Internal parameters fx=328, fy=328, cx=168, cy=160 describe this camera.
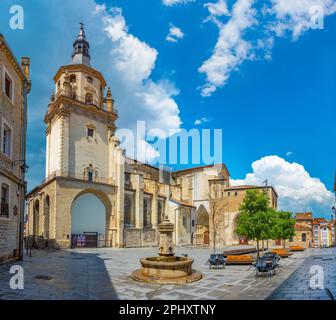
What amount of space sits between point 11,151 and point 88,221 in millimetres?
20022

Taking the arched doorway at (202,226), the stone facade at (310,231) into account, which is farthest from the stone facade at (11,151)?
the arched doorway at (202,226)

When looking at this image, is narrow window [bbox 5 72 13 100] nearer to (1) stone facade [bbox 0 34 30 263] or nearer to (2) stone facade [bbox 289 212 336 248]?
(1) stone facade [bbox 0 34 30 263]

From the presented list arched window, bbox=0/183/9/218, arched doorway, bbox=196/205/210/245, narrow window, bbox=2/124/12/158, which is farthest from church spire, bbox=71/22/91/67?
arched doorway, bbox=196/205/210/245

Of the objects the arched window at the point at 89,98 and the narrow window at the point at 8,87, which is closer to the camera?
the narrow window at the point at 8,87

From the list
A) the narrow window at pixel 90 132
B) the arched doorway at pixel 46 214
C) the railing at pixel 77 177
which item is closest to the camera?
the arched doorway at pixel 46 214

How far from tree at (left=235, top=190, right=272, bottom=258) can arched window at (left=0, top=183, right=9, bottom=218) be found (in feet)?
47.5

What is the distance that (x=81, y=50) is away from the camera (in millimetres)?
40406

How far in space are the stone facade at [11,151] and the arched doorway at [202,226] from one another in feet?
128

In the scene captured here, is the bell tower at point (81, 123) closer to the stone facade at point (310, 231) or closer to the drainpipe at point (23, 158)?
the drainpipe at point (23, 158)

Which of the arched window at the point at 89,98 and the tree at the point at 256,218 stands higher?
the arched window at the point at 89,98

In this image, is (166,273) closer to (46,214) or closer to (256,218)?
(256,218)

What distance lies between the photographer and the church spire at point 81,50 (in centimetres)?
3985

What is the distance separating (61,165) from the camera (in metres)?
34.1

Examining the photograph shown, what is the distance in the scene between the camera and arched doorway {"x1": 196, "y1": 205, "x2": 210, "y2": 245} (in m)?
53.5
